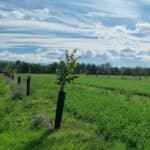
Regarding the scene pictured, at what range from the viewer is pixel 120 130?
18.6m

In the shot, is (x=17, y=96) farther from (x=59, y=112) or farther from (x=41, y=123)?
(x=41, y=123)

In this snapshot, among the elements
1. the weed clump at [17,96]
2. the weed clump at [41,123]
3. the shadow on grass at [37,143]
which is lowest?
the weed clump at [17,96]

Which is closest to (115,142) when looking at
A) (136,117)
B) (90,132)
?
(90,132)

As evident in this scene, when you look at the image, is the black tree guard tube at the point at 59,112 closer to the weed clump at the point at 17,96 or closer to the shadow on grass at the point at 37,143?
the shadow on grass at the point at 37,143

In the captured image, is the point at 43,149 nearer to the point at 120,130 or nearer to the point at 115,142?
the point at 115,142

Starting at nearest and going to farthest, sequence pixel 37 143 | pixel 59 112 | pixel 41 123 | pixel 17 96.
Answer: pixel 37 143 < pixel 41 123 < pixel 59 112 < pixel 17 96

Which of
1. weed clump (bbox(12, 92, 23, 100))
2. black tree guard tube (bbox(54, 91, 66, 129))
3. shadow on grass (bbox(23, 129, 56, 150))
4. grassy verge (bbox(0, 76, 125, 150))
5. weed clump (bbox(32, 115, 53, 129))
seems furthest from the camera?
weed clump (bbox(12, 92, 23, 100))

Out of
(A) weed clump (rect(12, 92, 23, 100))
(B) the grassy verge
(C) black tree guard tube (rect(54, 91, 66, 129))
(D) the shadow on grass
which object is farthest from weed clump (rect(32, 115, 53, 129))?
(A) weed clump (rect(12, 92, 23, 100))

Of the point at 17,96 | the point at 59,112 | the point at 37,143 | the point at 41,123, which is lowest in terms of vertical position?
the point at 17,96

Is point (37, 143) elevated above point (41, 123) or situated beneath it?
situated beneath

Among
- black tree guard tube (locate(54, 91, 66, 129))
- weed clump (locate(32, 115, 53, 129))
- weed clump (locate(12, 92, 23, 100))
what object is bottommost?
weed clump (locate(12, 92, 23, 100))

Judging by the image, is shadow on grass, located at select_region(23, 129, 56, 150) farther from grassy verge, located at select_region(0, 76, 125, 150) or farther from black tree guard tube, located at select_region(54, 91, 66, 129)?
black tree guard tube, located at select_region(54, 91, 66, 129)

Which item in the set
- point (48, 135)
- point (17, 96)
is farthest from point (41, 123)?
point (17, 96)

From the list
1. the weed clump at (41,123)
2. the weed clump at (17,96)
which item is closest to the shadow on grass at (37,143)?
the weed clump at (41,123)
